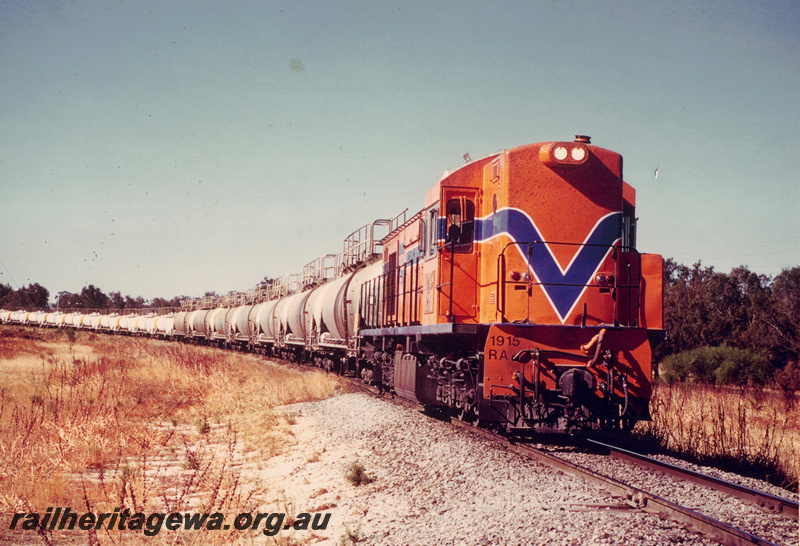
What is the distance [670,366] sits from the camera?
31641 mm

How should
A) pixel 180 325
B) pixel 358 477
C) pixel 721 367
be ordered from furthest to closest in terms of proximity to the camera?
pixel 180 325 → pixel 721 367 → pixel 358 477

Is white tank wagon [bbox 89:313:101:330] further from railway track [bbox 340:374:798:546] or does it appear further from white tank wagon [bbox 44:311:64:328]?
railway track [bbox 340:374:798:546]

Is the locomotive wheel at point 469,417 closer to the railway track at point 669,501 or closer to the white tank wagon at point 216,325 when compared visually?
the railway track at point 669,501

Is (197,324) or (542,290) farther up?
(542,290)

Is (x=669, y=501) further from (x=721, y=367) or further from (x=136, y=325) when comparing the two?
(x=136, y=325)

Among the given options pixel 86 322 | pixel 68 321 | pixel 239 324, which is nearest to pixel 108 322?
pixel 86 322

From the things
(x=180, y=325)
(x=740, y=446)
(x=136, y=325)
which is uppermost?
(x=180, y=325)

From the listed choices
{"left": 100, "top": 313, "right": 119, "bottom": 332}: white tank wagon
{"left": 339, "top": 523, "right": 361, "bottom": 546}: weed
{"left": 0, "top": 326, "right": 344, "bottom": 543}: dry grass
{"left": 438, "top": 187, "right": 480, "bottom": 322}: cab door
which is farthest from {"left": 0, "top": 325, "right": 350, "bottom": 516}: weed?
{"left": 100, "top": 313, "right": 119, "bottom": 332}: white tank wagon

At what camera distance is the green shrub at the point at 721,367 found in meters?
28.6

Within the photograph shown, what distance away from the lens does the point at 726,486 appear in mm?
6980

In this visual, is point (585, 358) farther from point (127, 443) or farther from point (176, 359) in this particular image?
point (176, 359)

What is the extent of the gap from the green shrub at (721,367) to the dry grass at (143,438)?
1746cm

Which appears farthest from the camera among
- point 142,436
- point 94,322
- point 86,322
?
point 86,322

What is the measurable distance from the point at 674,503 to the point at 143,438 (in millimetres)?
8190
